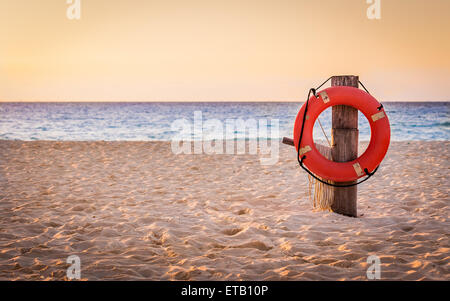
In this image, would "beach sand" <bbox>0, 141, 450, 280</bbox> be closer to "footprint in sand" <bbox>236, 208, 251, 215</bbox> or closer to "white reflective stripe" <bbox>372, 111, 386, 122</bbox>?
"footprint in sand" <bbox>236, 208, 251, 215</bbox>

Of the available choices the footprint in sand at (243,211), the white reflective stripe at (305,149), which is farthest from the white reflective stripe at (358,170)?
the footprint in sand at (243,211)

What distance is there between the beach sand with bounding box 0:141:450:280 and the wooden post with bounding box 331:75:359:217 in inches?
5.7

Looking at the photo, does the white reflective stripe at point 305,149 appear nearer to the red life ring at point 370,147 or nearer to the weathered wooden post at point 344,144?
the red life ring at point 370,147

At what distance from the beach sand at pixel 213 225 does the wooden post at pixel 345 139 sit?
0.14 meters

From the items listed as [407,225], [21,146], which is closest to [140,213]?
[407,225]

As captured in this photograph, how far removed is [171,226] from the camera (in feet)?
8.92

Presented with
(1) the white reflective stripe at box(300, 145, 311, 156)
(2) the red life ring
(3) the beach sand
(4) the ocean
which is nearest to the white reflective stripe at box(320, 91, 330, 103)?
(2) the red life ring

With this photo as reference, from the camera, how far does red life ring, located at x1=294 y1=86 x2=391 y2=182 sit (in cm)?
271

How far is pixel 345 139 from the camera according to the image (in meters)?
2.79

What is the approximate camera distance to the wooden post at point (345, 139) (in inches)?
109

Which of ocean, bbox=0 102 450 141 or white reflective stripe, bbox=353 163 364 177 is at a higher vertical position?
ocean, bbox=0 102 450 141

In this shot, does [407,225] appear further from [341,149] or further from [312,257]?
[312,257]
